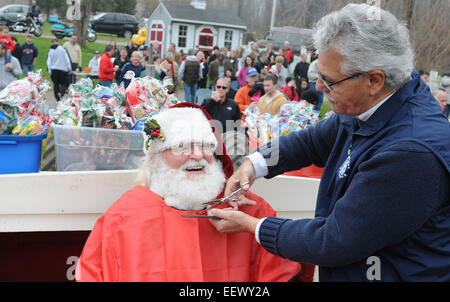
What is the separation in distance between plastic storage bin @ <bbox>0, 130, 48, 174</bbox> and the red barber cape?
2.29 feet

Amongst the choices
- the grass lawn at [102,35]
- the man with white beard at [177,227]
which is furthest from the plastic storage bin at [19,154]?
the grass lawn at [102,35]

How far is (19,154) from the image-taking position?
273cm

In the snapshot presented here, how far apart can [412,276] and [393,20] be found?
0.95 m

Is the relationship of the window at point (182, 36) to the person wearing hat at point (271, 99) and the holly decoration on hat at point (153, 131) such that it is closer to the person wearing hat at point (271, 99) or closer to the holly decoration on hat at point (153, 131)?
the person wearing hat at point (271, 99)

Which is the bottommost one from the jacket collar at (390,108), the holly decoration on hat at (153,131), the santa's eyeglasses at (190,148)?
the santa's eyeglasses at (190,148)

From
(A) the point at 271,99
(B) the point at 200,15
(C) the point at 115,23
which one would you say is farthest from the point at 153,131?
(B) the point at 200,15

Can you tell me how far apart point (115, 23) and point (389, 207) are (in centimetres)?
2779

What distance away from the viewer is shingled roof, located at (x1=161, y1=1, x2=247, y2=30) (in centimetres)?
2882

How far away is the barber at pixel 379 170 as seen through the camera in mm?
1551

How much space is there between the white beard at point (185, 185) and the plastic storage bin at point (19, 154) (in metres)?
0.78

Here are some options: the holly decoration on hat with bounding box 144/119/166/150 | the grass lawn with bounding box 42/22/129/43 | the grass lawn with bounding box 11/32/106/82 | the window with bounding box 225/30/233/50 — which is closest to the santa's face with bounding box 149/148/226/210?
the holly decoration on hat with bounding box 144/119/166/150

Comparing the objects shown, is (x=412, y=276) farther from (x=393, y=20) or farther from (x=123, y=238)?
(x=123, y=238)

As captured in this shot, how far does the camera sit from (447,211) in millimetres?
1631
